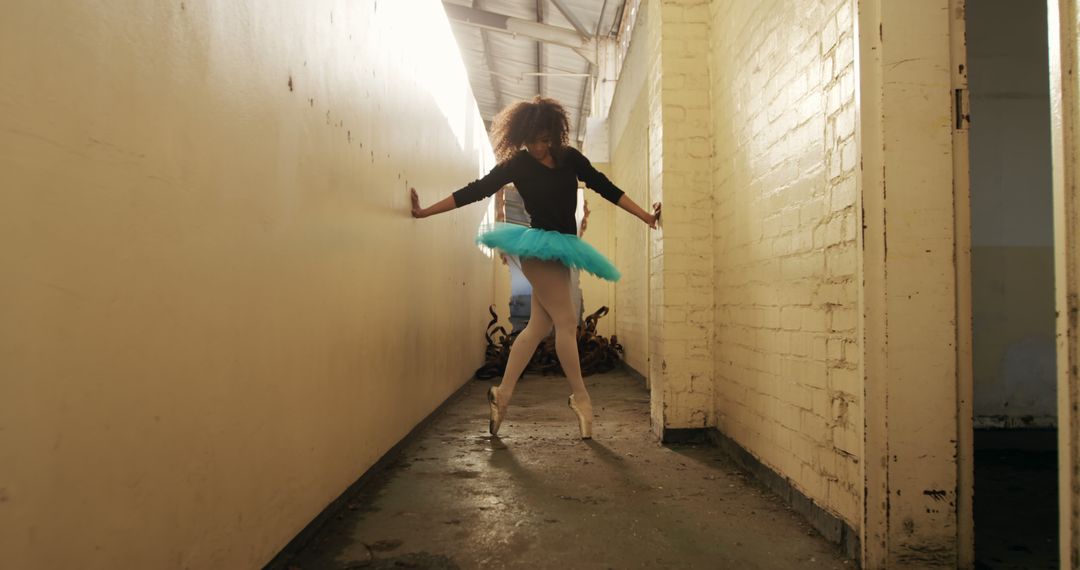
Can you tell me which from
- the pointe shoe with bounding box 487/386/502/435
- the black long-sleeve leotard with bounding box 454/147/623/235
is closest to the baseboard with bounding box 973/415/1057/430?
the black long-sleeve leotard with bounding box 454/147/623/235

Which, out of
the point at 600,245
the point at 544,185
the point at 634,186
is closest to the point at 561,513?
the point at 544,185

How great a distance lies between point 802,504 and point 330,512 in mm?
1532

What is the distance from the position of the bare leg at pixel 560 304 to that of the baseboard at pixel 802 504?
0.80m

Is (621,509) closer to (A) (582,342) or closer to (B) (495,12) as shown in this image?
(A) (582,342)

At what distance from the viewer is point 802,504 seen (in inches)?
82.0

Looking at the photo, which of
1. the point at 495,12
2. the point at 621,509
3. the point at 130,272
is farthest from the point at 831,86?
the point at 495,12

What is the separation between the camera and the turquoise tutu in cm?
306

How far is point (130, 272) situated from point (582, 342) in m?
6.03

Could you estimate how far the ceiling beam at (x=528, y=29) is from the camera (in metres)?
9.97

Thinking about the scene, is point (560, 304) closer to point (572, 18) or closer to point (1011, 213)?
point (1011, 213)

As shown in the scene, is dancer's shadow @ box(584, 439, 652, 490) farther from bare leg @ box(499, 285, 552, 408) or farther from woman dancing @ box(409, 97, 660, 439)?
bare leg @ box(499, 285, 552, 408)

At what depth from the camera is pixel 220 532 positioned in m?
1.29

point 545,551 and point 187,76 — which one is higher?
point 187,76

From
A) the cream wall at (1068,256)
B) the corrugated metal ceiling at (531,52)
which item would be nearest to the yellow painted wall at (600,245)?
the corrugated metal ceiling at (531,52)
